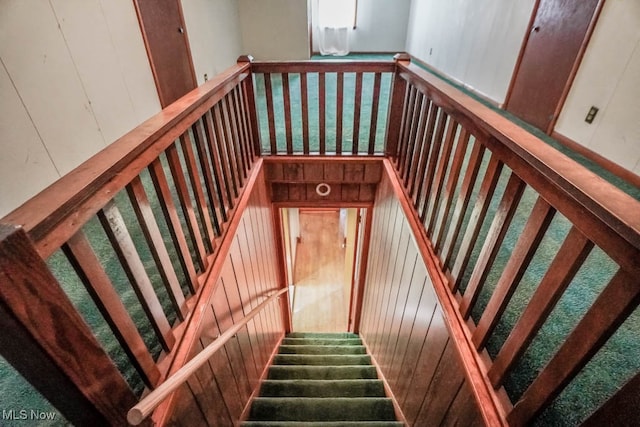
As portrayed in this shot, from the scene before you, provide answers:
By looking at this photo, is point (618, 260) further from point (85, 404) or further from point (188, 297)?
point (188, 297)

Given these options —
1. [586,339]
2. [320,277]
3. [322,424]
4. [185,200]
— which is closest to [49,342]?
[185,200]

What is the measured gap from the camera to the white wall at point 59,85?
4.71 ft

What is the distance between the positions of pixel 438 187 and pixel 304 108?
1366 mm

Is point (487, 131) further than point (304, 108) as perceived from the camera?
No

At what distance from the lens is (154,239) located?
0.99 m

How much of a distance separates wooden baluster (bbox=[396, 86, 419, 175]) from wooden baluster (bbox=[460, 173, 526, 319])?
1.13 m

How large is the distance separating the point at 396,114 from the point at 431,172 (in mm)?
976

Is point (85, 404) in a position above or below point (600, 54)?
below

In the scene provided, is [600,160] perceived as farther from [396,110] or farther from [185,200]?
[185,200]

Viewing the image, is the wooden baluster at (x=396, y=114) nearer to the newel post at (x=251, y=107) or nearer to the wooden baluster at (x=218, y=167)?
the newel post at (x=251, y=107)

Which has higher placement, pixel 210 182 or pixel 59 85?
pixel 59 85

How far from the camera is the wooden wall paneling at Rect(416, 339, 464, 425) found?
114 centimetres

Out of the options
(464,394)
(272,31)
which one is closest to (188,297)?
(464,394)

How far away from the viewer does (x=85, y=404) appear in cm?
67
